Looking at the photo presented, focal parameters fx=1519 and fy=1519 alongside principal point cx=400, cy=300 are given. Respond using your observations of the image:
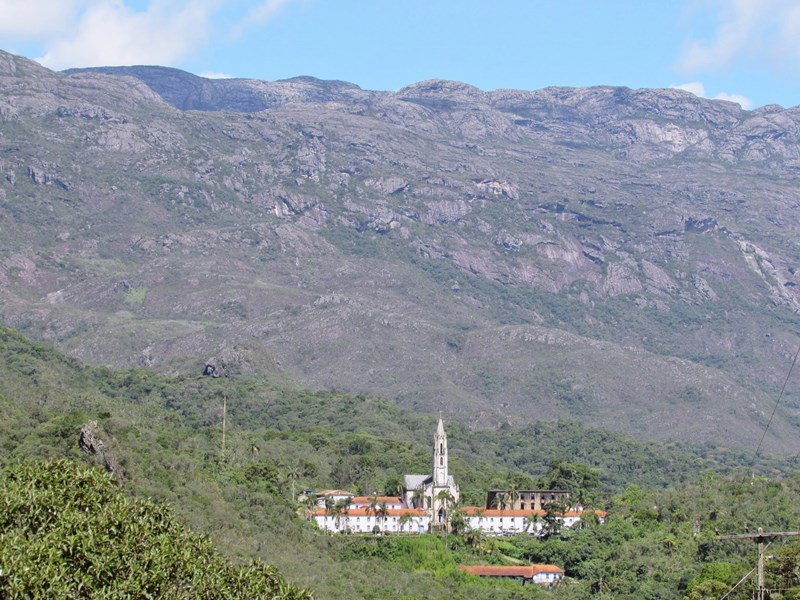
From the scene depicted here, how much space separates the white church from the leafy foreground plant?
6475 cm

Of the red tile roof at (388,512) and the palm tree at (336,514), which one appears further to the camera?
the red tile roof at (388,512)

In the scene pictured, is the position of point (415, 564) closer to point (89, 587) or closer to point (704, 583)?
point (704, 583)

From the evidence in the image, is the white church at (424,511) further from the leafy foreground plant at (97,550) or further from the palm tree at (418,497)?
Result: the leafy foreground plant at (97,550)

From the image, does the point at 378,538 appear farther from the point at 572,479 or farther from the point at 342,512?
the point at 572,479

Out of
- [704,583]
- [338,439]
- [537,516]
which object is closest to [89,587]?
[704,583]

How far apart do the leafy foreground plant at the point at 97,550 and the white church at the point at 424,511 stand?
212 feet

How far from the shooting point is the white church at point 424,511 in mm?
131375

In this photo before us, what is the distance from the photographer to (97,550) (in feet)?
189

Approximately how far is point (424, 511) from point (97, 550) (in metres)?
81.0

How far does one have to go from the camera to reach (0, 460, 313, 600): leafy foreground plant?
2138 inches

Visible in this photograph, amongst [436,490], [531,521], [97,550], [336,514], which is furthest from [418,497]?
[97,550]

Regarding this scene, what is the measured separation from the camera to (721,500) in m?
142

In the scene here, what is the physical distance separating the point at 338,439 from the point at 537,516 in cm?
4883

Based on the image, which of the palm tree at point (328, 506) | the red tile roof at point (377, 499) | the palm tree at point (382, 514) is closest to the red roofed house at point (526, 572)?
the palm tree at point (382, 514)
